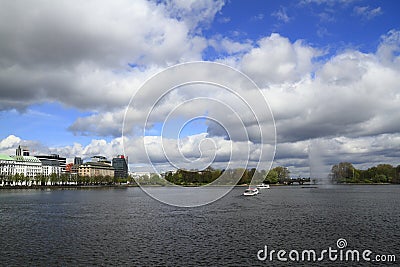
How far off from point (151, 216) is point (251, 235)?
23.4 meters

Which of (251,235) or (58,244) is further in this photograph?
(251,235)

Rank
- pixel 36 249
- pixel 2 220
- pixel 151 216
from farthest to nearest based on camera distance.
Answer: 1. pixel 151 216
2. pixel 2 220
3. pixel 36 249

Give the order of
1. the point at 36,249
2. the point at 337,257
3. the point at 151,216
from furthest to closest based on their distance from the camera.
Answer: the point at 151,216, the point at 36,249, the point at 337,257

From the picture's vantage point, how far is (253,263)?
29312 millimetres

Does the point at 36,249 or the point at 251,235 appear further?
the point at 251,235

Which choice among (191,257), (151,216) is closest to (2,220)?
(151,216)

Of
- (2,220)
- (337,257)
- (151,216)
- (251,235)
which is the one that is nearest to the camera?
(337,257)

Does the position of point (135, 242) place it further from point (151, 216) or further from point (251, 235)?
point (151, 216)

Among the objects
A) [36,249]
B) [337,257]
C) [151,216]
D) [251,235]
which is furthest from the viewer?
[151,216]

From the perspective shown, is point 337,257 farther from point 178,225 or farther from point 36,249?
point 36,249

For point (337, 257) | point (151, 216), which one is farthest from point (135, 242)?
point (151, 216)

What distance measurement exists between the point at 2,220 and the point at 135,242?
95.6 feet

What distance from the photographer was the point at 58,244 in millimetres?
37031

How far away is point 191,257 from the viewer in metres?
31.3
